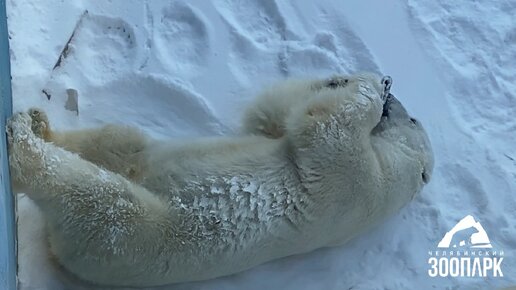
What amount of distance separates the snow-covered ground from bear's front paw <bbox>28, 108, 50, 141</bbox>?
302 millimetres

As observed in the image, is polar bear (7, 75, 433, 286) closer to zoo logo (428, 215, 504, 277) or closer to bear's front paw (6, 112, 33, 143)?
bear's front paw (6, 112, 33, 143)

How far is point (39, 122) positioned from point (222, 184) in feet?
2.18

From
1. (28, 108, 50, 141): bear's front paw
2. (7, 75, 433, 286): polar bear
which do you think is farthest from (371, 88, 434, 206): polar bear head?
(28, 108, 50, 141): bear's front paw

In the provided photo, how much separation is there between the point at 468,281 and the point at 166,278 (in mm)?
1305

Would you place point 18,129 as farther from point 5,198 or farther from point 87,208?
point 87,208

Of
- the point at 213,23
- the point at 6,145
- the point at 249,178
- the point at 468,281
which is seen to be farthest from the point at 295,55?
the point at 6,145

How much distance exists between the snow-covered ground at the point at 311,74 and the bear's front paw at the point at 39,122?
0.99ft

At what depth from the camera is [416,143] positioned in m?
3.12

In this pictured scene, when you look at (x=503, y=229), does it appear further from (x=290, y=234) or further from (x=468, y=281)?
(x=290, y=234)

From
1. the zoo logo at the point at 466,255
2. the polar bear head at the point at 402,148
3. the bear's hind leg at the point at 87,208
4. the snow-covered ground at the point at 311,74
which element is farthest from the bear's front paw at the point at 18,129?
the zoo logo at the point at 466,255

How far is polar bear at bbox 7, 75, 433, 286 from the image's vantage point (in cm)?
251

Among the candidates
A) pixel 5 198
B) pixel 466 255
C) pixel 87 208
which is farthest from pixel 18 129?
pixel 466 255

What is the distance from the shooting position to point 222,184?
2662 millimetres

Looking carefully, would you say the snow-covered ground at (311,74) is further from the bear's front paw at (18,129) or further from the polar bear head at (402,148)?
the bear's front paw at (18,129)
